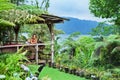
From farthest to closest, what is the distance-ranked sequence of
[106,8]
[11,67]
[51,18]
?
[106,8], [51,18], [11,67]

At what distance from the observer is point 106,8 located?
964 inches

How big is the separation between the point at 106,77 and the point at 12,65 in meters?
7.20

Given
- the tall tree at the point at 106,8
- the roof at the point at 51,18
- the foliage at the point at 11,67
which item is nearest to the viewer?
the foliage at the point at 11,67

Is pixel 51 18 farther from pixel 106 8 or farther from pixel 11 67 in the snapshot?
pixel 11 67

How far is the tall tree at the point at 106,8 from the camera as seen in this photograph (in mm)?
24250

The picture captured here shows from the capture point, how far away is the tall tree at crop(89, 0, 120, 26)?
2425cm

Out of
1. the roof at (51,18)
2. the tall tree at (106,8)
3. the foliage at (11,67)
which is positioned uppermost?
the foliage at (11,67)

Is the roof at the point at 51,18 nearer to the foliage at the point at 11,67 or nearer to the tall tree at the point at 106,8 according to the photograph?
the tall tree at the point at 106,8

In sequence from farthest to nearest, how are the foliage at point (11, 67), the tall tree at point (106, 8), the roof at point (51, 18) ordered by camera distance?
the tall tree at point (106, 8)
the roof at point (51, 18)
the foliage at point (11, 67)

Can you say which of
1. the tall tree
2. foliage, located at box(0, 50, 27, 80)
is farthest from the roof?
foliage, located at box(0, 50, 27, 80)

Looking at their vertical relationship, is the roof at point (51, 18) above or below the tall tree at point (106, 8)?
above

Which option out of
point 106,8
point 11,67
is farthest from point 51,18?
Answer: point 11,67

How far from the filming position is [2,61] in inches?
158

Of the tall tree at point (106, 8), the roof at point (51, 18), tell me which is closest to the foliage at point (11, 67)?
the roof at point (51, 18)
